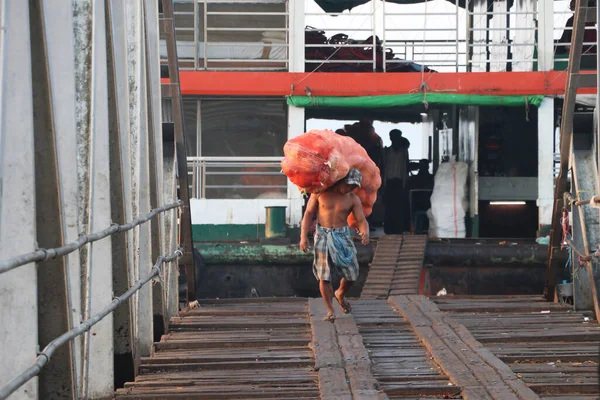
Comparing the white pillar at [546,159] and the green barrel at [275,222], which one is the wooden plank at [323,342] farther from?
→ the white pillar at [546,159]

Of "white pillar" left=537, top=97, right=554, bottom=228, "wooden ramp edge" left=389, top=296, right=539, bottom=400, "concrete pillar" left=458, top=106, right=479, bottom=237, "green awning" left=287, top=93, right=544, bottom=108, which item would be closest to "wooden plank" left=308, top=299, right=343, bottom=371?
"wooden ramp edge" left=389, top=296, right=539, bottom=400

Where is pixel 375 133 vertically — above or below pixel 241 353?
above

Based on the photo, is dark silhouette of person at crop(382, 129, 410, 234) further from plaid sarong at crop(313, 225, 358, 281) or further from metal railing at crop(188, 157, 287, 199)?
plaid sarong at crop(313, 225, 358, 281)

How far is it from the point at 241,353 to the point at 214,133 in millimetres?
12688

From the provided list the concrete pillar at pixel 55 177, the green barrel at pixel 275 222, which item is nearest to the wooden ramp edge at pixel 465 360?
the concrete pillar at pixel 55 177

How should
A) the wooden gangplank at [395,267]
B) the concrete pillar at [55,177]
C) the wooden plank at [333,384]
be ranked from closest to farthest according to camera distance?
the concrete pillar at [55,177]
the wooden plank at [333,384]
the wooden gangplank at [395,267]

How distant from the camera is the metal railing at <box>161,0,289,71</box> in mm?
18172

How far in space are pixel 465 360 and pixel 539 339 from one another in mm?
1110

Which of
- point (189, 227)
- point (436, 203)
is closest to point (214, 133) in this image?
point (436, 203)

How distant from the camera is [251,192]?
18.6m

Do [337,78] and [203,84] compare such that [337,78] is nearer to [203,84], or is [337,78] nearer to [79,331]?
[203,84]

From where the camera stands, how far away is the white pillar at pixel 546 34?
56.8 feet

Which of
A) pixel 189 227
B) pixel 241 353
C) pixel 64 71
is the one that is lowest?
pixel 241 353

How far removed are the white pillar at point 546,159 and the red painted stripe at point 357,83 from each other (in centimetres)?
42
